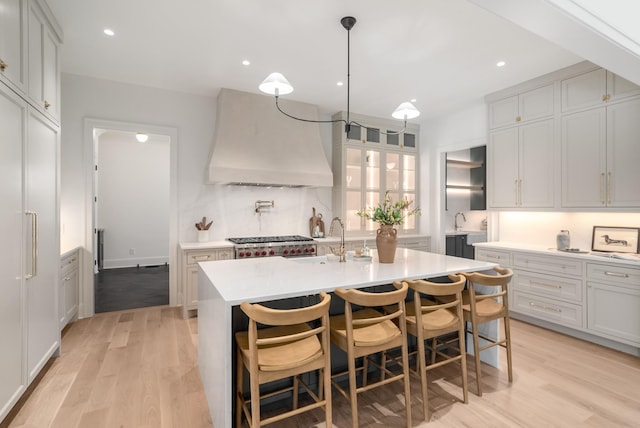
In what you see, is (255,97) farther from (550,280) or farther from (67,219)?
(550,280)

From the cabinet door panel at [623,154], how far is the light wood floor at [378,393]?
1.51 meters

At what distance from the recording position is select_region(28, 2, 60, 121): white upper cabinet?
2.37 meters

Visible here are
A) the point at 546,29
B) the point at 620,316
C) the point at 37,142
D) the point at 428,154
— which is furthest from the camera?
the point at 428,154

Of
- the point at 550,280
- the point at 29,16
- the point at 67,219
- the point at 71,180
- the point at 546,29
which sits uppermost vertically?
the point at 29,16

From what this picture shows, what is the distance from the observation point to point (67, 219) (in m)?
3.87

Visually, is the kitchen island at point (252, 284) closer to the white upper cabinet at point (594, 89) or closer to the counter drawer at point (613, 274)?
the counter drawer at point (613, 274)

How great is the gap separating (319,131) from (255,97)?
3.75 ft

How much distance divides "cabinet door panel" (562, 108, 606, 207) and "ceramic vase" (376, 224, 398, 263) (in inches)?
94.3

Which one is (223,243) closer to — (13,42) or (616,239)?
(13,42)

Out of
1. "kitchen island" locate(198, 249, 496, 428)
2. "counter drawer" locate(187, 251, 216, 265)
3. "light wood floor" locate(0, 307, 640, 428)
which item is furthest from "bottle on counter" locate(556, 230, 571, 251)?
"counter drawer" locate(187, 251, 216, 265)

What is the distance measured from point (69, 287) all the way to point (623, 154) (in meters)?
5.93

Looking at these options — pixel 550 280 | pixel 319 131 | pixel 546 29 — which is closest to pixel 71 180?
pixel 319 131

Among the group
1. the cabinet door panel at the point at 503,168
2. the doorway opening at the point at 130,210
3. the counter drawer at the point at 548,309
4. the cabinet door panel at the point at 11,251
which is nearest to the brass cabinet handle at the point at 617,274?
the counter drawer at the point at 548,309

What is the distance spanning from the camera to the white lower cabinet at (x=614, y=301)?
295 cm
